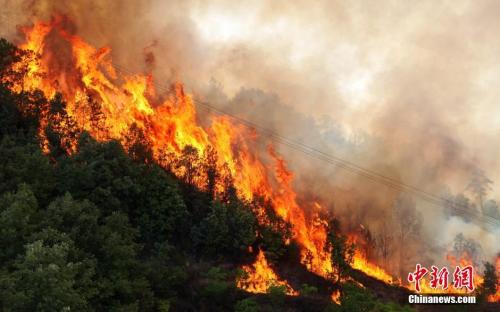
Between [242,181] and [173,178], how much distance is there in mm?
12106

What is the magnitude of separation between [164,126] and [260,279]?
27.5 m

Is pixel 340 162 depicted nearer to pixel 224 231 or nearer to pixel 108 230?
pixel 224 231

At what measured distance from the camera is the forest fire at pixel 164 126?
2339 inches

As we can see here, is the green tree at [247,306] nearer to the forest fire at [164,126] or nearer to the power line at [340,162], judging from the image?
the forest fire at [164,126]

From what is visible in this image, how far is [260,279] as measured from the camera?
52.7 m

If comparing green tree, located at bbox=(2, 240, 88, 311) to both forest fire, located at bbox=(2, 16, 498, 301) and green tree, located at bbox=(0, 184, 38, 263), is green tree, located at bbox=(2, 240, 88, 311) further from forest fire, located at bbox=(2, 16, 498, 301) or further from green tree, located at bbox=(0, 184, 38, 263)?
forest fire, located at bbox=(2, 16, 498, 301)

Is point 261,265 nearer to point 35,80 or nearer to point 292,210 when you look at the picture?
point 292,210

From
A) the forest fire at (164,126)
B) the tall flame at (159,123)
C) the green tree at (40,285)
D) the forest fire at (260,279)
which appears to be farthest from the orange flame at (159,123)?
the green tree at (40,285)

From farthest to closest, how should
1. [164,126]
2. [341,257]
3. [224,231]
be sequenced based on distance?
[164,126], [341,257], [224,231]

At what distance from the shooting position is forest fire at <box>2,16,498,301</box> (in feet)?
195

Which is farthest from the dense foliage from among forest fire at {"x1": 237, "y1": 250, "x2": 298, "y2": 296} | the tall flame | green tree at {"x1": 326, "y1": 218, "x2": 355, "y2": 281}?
the tall flame

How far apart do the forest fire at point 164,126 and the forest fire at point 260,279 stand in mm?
168

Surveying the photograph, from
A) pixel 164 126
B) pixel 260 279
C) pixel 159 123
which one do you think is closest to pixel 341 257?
pixel 260 279

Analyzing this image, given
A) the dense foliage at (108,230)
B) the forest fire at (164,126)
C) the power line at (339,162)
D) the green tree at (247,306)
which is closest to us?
the dense foliage at (108,230)
